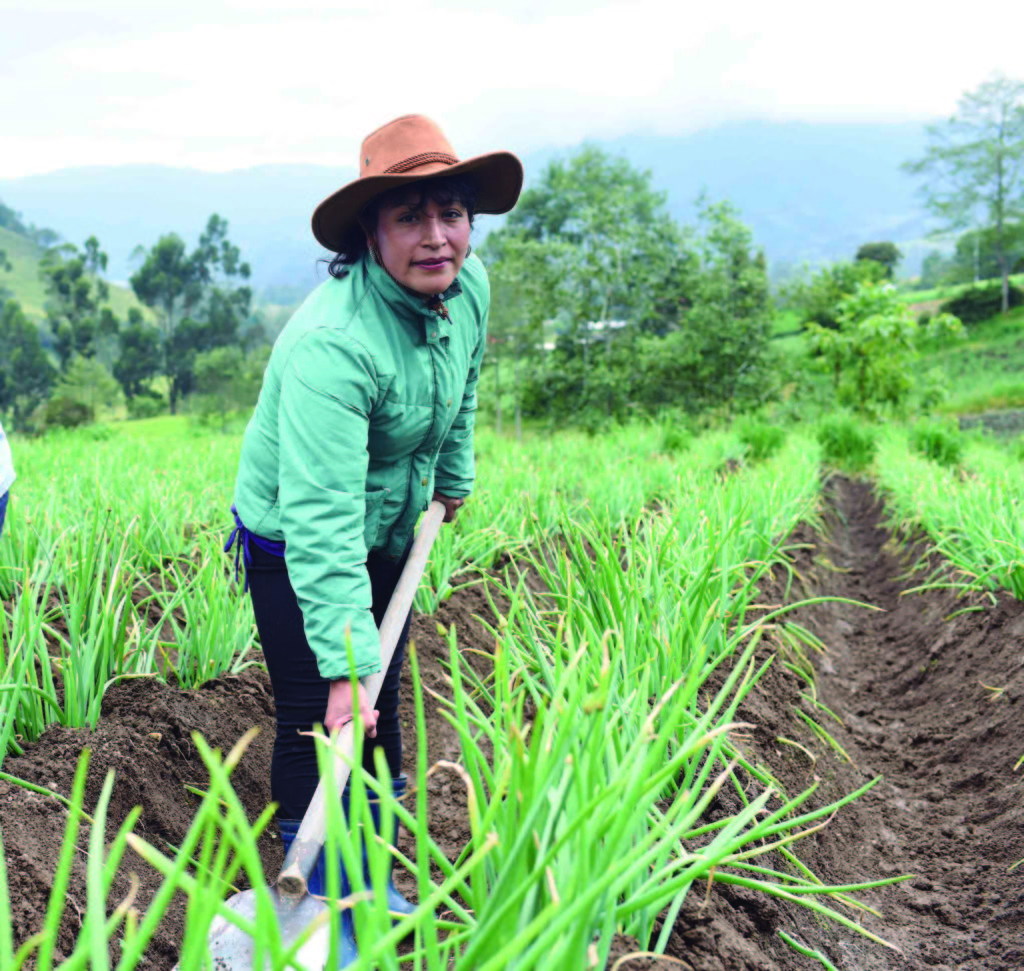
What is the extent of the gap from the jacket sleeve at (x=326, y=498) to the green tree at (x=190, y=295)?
2430 inches

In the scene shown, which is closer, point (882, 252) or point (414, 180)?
point (414, 180)

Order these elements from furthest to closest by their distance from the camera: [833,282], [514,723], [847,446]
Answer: [833,282]
[847,446]
[514,723]

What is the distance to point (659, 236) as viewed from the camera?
71.5 feet

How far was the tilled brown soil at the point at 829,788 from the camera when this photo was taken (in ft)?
5.52

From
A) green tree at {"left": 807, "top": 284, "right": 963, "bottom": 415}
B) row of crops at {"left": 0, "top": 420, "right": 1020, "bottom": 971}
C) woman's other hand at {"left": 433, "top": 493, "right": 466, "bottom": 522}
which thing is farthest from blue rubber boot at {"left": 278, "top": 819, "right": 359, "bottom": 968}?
green tree at {"left": 807, "top": 284, "right": 963, "bottom": 415}

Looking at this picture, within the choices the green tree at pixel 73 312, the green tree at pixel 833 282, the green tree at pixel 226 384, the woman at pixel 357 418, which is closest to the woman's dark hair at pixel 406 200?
the woman at pixel 357 418

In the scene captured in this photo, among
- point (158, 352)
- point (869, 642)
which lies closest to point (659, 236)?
point (869, 642)

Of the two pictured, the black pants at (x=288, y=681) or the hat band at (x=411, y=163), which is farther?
the black pants at (x=288, y=681)

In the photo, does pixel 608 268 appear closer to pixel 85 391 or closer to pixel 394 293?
pixel 394 293

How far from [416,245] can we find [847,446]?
9901 mm

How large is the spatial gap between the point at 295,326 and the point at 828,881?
5.87ft

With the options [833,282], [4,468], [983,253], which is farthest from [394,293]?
[983,253]

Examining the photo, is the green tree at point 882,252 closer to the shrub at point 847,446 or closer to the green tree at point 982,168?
the green tree at point 982,168

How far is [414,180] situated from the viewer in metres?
1.76
